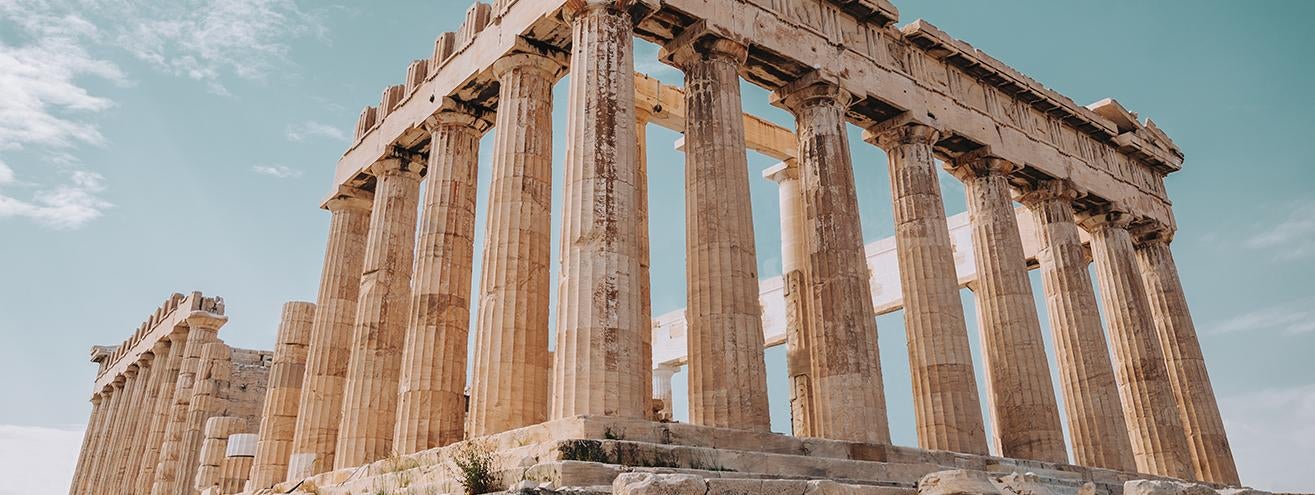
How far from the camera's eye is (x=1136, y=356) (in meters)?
25.2

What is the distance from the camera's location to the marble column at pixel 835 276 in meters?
17.2

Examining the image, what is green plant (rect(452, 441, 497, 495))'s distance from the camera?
10156 millimetres

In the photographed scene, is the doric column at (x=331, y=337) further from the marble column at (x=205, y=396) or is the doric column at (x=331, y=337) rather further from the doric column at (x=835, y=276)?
the doric column at (x=835, y=276)

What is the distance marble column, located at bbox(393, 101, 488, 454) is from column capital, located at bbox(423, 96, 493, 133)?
0.02 m

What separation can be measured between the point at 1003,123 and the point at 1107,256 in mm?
5677

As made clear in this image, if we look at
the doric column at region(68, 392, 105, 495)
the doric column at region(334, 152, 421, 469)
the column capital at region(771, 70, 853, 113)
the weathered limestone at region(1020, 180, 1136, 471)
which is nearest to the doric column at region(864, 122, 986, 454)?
the column capital at region(771, 70, 853, 113)

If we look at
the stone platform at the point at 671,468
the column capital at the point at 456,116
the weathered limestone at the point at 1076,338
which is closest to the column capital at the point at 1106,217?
the weathered limestone at the point at 1076,338

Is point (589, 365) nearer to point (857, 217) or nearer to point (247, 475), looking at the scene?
point (857, 217)

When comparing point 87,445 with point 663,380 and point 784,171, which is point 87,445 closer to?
point 663,380

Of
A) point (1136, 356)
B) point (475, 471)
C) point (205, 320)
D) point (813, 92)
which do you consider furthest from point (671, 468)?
point (205, 320)

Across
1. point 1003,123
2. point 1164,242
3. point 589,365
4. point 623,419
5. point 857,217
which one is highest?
point 1003,123

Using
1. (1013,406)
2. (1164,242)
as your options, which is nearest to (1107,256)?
(1164,242)

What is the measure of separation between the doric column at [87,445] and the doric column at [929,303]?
39.9 meters

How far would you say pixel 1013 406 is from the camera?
2109cm
